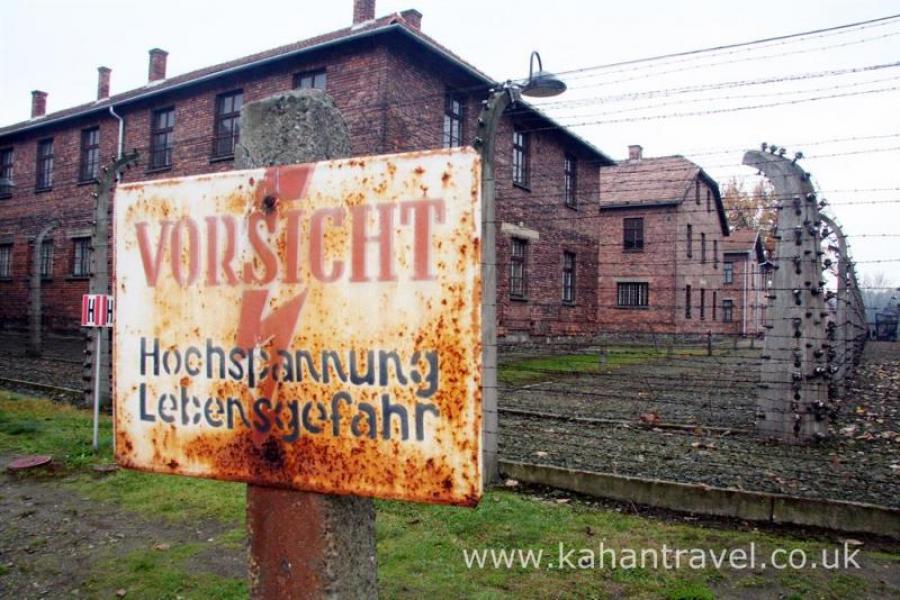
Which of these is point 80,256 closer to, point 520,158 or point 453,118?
point 453,118

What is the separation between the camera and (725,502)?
12.7ft

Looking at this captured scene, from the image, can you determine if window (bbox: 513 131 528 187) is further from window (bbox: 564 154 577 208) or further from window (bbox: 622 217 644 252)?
window (bbox: 622 217 644 252)

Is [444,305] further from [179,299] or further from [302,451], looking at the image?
[179,299]

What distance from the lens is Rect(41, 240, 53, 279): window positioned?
2036cm

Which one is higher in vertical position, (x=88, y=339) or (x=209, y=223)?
(x=209, y=223)

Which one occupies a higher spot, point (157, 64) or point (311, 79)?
point (157, 64)

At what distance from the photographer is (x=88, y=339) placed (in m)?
7.38

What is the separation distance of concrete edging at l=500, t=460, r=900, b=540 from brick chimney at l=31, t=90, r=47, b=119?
28724 millimetres

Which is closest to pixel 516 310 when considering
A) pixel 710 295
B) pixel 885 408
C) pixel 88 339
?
pixel 885 408

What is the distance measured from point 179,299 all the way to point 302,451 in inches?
18.8

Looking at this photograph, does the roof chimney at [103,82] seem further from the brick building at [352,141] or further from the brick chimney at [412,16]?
the brick chimney at [412,16]

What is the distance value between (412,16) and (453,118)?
8.53 feet

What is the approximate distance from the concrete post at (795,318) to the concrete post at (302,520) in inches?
199

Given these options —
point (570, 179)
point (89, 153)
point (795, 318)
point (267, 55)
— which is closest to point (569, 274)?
point (570, 179)
